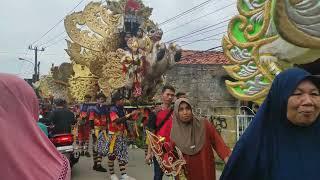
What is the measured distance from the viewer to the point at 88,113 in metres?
10.2

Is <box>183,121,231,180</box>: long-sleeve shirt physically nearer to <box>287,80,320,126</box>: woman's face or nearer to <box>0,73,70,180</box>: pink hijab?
<box>287,80,320,126</box>: woman's face

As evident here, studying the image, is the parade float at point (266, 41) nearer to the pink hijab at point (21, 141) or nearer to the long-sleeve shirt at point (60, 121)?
the pink hijab at point (21, 141)

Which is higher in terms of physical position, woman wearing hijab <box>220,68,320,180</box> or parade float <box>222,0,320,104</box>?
parade float <box>222,0,320,104</box>

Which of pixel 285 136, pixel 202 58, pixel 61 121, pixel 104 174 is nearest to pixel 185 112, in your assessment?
pixel 285 136

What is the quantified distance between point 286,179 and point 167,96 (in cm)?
321

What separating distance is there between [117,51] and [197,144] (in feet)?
32.1

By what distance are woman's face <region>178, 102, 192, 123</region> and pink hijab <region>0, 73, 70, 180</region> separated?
241 cm

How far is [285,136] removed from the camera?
2.62m

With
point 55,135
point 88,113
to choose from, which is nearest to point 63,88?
point 88,113

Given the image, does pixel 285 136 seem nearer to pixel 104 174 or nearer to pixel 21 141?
pixel 21 141

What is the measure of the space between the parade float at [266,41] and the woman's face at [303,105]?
4.01 feet

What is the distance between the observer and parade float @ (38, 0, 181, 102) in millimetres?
12305

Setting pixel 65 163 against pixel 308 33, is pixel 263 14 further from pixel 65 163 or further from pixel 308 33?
pixel 65 163

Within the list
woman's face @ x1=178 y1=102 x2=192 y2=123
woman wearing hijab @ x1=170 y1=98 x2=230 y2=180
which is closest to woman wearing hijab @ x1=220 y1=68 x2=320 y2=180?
woman wearing hijab @ x1=170 y1=98 x2=230 y2=180
